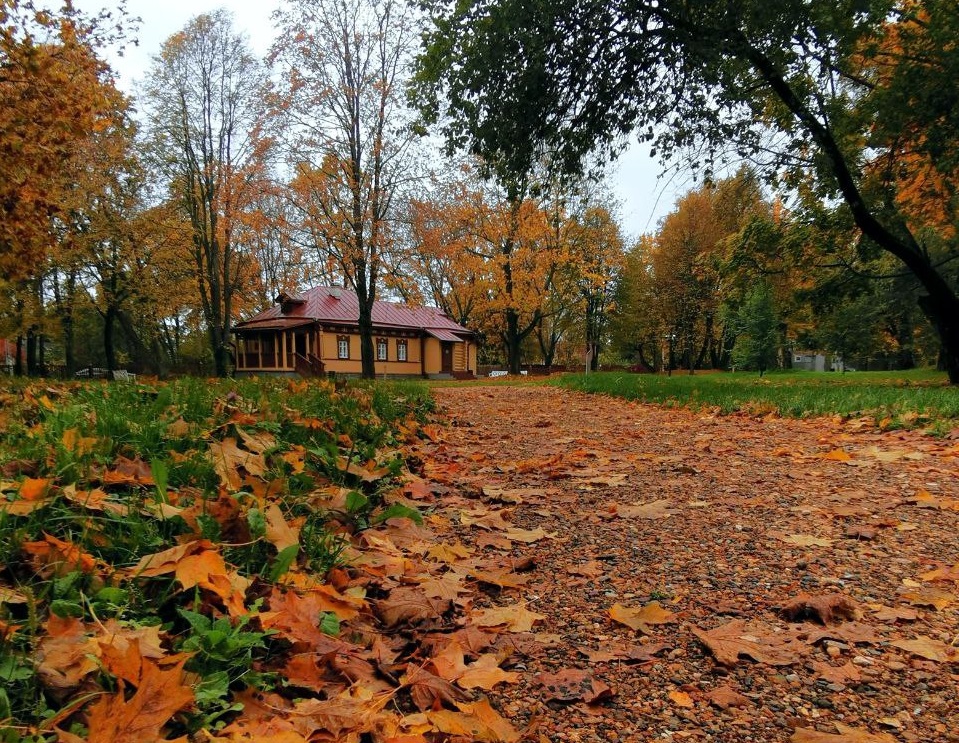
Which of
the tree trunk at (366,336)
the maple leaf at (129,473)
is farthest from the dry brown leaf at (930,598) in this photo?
the tree trunk at (366,336)

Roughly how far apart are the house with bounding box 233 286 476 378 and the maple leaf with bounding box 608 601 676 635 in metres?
28.0

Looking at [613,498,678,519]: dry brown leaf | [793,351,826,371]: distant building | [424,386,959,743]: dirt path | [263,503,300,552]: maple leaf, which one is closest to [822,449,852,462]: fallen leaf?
[424,386,959,743]: dirt path

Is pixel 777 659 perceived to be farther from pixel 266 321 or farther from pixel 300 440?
pixel 266 321

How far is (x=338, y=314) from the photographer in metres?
32.4

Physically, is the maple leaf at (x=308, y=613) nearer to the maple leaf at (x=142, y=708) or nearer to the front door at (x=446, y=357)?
the maple leaf at (x=142, y=708)

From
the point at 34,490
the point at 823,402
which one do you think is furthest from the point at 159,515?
the point at 823,402

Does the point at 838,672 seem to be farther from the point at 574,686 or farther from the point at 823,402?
the point at 823,402

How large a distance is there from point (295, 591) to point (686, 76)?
8792 millimetres

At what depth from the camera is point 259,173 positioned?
826 inches

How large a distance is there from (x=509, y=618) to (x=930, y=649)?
3.95 ft

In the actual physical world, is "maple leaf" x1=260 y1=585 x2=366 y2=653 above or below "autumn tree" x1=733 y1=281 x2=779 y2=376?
below

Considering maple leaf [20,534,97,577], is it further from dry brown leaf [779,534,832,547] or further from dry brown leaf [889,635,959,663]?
dry brown leaf [779,534,832,547]

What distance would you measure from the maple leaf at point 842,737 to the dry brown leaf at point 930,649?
18.5 inches

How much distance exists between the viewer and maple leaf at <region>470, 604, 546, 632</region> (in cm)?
170
